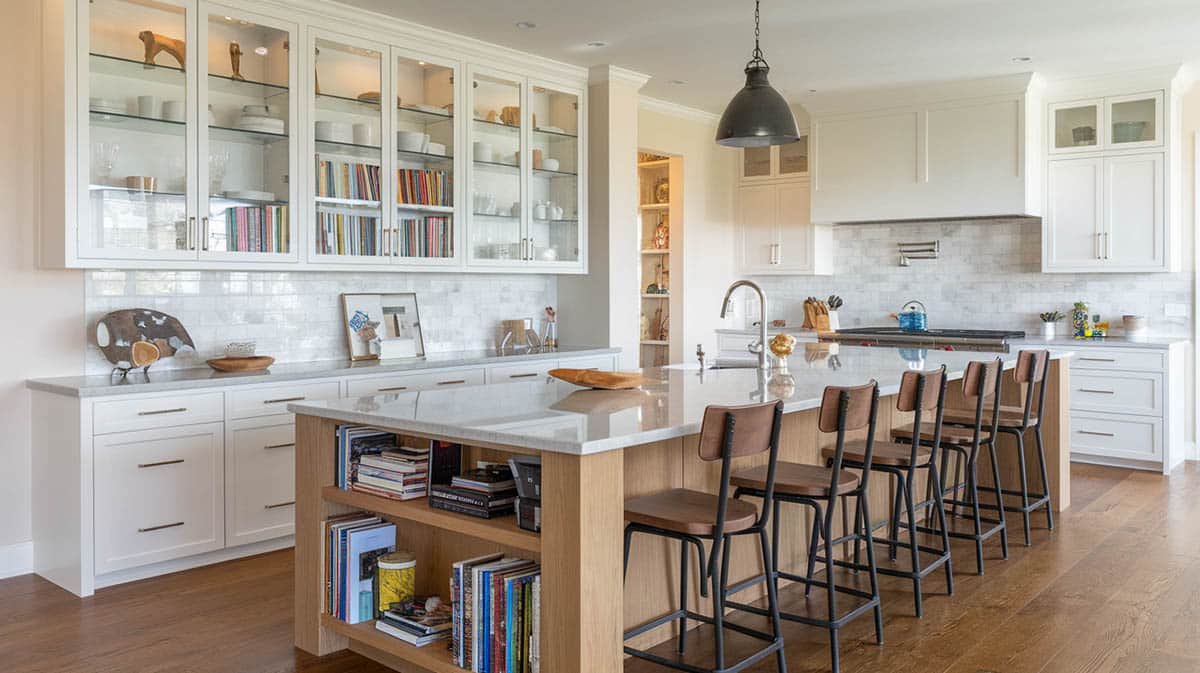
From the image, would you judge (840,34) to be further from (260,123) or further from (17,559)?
(17,559)

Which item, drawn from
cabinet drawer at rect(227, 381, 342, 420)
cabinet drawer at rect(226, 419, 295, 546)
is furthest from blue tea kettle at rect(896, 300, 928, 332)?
cabinet drawer at rect(226, 419, 295, 546)

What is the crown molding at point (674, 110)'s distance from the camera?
755 centimetres

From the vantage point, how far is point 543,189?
6.40 m

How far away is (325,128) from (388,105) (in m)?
0.45

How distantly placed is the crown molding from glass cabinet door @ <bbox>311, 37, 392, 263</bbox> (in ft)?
8.72

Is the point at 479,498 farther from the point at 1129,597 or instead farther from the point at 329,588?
the point at 1129,597

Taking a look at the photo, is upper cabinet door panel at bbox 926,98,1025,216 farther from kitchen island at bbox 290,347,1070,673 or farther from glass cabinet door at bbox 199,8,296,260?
glass cabinet door at bbox 199,8,296,260

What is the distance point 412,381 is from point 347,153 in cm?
128

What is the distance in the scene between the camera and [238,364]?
15.1 feet

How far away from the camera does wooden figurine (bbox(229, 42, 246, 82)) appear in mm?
4695

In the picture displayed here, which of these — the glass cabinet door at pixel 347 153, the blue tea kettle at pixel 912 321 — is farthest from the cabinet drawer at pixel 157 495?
the blue tea kettle at pixel 912 321

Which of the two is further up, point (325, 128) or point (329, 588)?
point (325, 128)

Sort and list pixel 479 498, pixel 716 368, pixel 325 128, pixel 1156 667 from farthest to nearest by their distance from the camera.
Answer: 1. pixel 325 128
2. pixel 716 368
3. pixel 1156 667
4. pixel 479 498

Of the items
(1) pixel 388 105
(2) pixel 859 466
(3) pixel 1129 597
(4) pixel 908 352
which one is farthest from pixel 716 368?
(1) pixel 388 105
